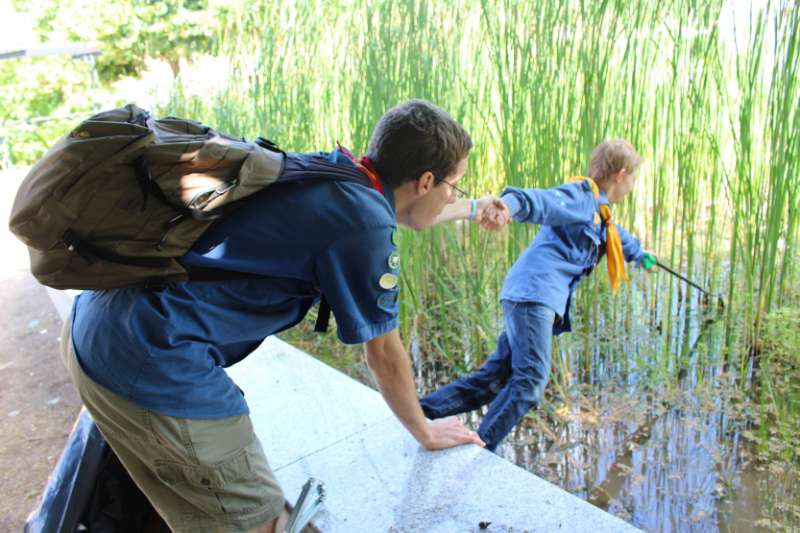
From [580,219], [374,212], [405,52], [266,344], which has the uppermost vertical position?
[405,52]

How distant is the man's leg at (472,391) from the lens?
2404 mm

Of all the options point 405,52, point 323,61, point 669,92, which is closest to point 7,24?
point 323,61

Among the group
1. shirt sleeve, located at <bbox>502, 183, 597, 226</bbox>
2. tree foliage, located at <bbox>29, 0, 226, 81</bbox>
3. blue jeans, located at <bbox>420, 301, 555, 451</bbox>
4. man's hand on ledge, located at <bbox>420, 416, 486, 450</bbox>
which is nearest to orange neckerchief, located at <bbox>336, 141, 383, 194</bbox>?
man's hand on ledge, located at <bbox>420, 416, 486, 450</bbox>

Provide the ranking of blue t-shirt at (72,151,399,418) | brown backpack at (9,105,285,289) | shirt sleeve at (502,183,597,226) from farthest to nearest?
shirt sleeve at (502,183,597,226) → blue t-shirt at (72,151,399,418) → brown backpack at (9,105,285,289)

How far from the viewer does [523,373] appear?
7.40 ft

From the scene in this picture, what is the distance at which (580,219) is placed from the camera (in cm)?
227

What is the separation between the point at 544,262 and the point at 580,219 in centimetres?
21

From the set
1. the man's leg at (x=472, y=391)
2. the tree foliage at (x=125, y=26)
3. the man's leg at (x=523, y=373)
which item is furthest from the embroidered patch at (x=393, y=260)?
the tree foliage at (x=125, y=26)

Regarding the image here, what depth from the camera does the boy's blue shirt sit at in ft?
7.11

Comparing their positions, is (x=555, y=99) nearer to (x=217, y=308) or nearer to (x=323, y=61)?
(x=323, y=61)

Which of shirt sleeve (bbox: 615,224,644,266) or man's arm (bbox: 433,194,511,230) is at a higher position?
man's arm (bbox: 433,194,511,230)

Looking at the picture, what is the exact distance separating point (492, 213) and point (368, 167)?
0.83 m

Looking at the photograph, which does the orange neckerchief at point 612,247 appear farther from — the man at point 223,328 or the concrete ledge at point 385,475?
the man at point 223,328

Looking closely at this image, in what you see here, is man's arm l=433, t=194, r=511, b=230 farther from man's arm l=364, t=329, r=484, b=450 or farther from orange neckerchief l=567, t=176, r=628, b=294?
man's arm l=364, t=329, r=484, b=450
